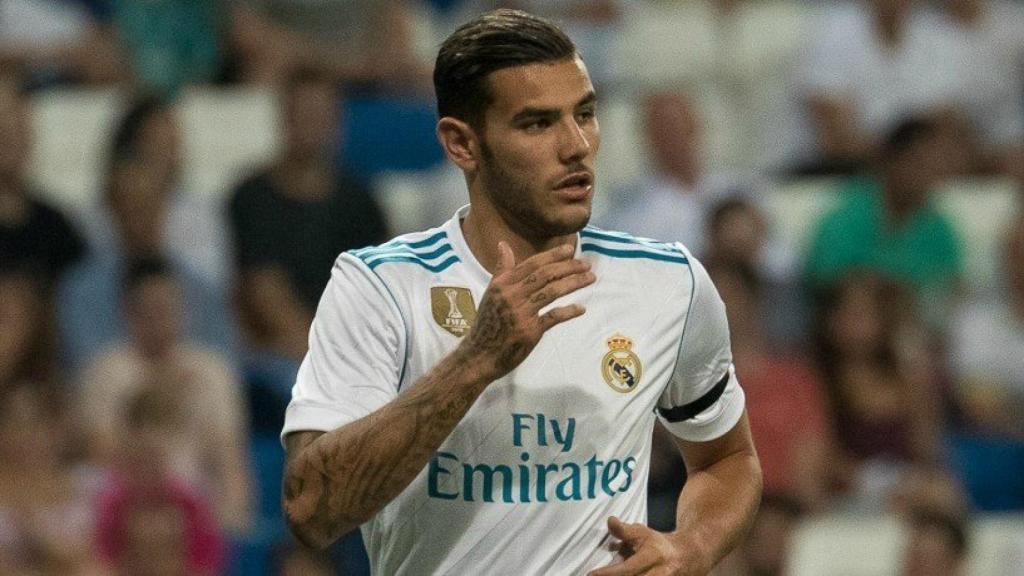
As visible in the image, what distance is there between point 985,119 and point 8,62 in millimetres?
4969

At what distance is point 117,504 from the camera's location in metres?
6.79

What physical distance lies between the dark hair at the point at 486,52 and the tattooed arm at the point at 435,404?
441 millimetres

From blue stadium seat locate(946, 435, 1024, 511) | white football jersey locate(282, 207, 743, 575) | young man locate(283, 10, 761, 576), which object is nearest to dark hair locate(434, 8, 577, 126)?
young man locate(283, 10, 761, 576)

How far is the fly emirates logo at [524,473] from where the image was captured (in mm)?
3424

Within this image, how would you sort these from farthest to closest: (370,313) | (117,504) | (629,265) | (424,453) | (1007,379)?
(1007,379) → (117,504) → (629,265) → (370,313) → (424,453)

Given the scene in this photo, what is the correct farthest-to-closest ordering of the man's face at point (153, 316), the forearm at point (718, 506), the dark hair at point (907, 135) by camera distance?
the dark hair at point (907, 135), the man's face at point (153, 316), the forearm at point (718, 506)

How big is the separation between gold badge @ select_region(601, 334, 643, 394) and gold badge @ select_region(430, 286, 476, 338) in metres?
0.28

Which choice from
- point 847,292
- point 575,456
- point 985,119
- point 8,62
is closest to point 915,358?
point 847,292

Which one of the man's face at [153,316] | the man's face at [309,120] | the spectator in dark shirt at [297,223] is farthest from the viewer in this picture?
the man's face at [309,120]

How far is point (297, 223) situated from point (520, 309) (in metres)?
4.78

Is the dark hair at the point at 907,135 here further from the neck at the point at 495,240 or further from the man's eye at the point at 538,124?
the man's eye at the point at 538,124

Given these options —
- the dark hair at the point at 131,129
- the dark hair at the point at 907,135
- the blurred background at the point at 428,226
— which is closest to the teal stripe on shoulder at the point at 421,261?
the blurred background at the point at 428,226

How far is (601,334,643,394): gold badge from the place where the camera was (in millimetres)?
3520

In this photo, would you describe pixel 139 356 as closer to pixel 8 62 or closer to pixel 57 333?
pixel 57 333
